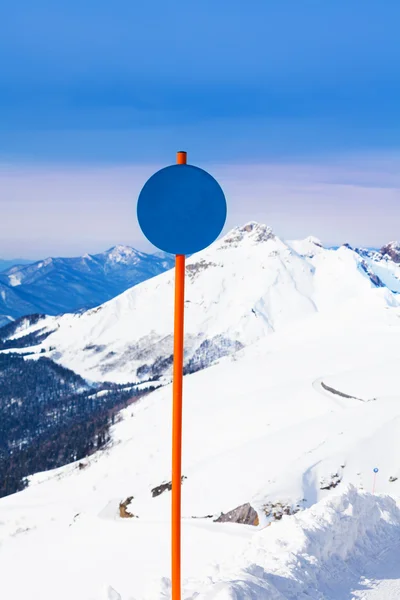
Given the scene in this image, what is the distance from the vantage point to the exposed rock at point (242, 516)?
24578mm

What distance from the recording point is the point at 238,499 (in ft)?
93.2

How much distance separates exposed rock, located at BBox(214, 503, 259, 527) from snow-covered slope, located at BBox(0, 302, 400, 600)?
0.46m

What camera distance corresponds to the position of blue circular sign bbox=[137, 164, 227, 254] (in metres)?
6.55

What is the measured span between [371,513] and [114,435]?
2797 inches

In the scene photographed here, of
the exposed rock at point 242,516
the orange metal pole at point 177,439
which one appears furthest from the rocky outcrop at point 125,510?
the orange metal pole at point 177,439

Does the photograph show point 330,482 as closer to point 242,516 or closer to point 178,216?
point 242,516

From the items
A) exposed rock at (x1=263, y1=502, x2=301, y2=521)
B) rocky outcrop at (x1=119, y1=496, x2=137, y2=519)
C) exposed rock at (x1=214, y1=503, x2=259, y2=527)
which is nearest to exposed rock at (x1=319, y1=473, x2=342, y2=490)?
exposed rock at (x1=263, y1=502, x2=301, y2=521)

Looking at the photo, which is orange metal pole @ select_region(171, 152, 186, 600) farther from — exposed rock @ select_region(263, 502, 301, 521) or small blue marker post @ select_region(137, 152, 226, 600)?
exposed rock @ select_region(263, 502, 301, 521)

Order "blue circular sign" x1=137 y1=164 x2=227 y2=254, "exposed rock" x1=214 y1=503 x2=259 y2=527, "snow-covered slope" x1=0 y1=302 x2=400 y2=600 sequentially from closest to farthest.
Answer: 1. "blue circular sign" x1=137 y1=164 x2=227 y2=254
2. "snow-covered slope" x1=0 y1=302 x2=400 y2=600
3. "exposed rock" x1=214 y1=503 x2=259 y2=527

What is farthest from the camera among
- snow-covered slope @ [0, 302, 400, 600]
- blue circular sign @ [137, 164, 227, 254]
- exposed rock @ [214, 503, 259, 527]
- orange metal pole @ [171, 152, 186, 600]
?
exposed rock @ [214, 503, 259, 527]

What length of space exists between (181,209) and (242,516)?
21170 mm

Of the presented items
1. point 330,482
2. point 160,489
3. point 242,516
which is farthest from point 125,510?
point 330,482

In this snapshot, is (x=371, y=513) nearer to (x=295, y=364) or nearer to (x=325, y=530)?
(x=325, y=530)

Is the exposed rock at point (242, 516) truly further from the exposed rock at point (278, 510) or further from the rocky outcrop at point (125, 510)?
the rocky outcrop at point (125, 510)
